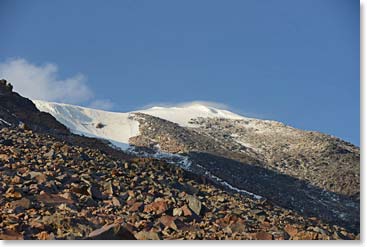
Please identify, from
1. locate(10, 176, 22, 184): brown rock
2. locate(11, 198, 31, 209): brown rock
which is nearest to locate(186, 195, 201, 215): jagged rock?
locate(11, 198, 31, 209): brown rock

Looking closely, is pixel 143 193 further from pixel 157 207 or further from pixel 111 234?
pixel 111 234

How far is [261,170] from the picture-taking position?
30.8 metres

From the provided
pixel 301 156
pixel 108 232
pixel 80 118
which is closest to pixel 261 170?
pixel 301 156

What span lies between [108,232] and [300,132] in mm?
38210

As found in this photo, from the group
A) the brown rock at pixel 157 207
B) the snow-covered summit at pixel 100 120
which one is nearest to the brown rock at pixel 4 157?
the brown rock at pixel 157 207

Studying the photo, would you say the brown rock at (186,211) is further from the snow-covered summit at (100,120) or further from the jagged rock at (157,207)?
the snow-covered summit at (100,120)

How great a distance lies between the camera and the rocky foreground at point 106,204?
733 cm

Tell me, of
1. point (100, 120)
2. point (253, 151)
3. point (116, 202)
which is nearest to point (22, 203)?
point (116, 202)

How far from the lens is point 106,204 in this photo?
9.23m

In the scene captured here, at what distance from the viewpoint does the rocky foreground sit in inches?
289

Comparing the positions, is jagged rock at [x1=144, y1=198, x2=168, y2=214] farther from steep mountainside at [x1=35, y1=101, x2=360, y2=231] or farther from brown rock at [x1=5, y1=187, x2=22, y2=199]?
steep mountainside at [x1=35, y1=101, x2=360, y2=231]

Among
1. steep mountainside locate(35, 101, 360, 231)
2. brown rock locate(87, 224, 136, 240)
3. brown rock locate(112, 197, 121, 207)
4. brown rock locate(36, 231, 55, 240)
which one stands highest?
steep mountainside locate(35, 101, 360, 231)

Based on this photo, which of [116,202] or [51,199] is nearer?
[51,199]

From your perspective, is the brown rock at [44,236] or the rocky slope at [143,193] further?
the rocky slope at [143,193]
